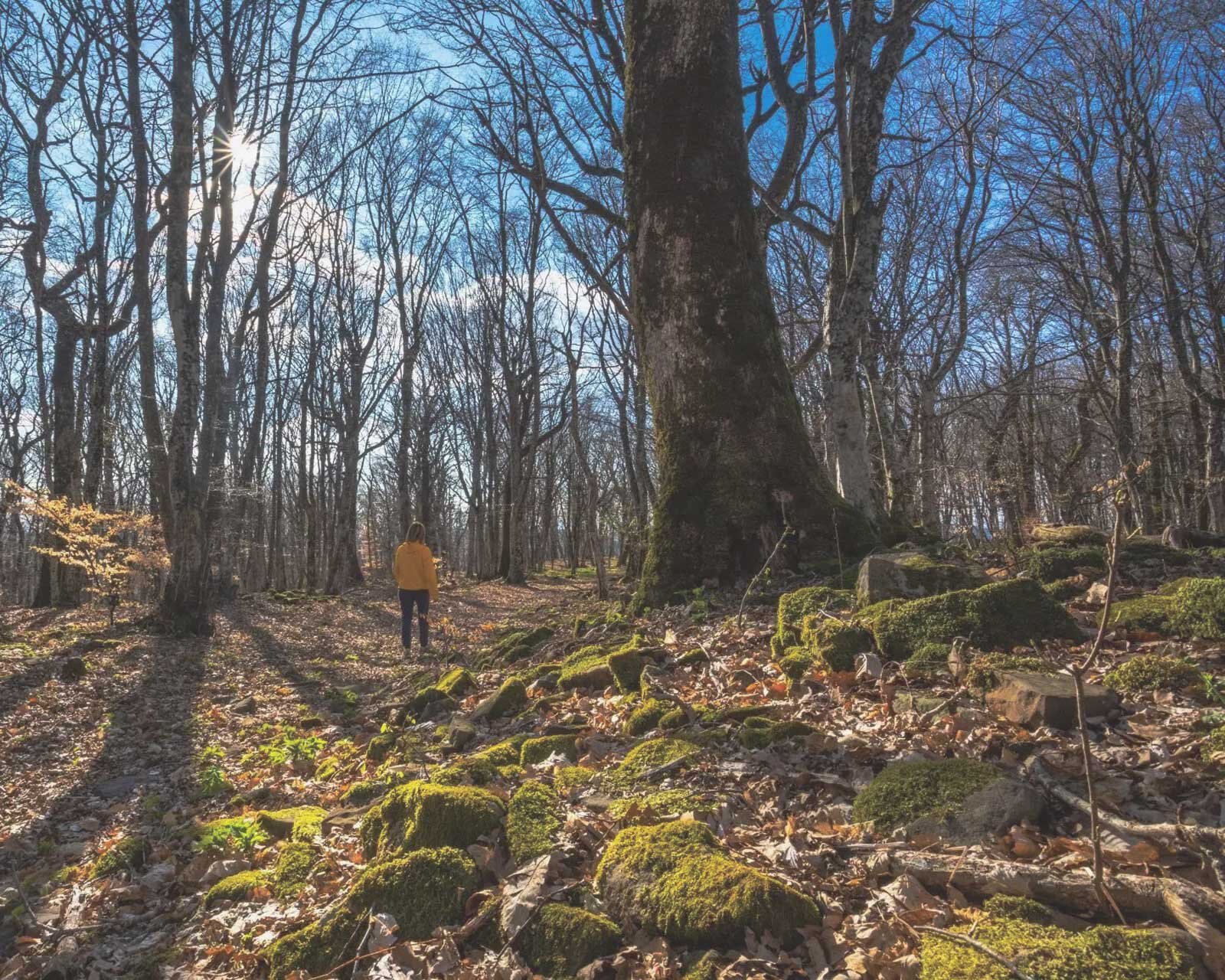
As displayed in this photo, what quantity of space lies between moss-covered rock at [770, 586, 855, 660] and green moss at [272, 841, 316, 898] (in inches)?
113

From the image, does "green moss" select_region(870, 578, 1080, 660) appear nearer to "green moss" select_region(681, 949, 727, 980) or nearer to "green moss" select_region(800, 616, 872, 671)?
"green moss" select_region(800, 616, 872, 671)

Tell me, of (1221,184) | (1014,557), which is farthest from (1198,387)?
(1014,557)

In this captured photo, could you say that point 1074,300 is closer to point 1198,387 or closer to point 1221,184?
point 1198,387

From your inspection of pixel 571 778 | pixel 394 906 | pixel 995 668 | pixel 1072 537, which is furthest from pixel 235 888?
pixel 1072 537

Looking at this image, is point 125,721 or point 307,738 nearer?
point 307,738

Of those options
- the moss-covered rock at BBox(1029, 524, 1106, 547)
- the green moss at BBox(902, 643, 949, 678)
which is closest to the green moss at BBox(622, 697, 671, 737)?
the green moss at BBox(902, 643, 949, 678)

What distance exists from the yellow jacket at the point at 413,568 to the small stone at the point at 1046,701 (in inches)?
304

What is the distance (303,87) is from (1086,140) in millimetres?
14097

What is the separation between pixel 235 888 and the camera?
301cm

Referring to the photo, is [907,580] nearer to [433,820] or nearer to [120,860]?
[433,820]

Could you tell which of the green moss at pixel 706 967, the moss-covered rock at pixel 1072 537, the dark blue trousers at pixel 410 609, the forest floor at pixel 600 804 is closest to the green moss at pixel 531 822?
the forest floor at pixel 600 804

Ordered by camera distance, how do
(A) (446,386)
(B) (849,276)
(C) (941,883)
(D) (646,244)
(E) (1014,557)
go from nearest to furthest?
(C) (941,883)
(E) (1014,557)
(D) (646,244)
(B) (849,276)
(A) (446,386)

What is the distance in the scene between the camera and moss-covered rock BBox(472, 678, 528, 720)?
5047 mm

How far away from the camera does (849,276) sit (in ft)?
25.1
